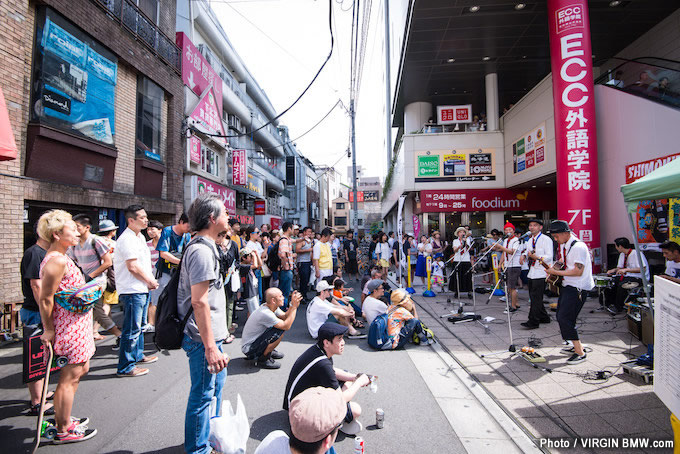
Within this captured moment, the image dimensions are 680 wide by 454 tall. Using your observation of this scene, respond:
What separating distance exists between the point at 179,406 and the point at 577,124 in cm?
1033

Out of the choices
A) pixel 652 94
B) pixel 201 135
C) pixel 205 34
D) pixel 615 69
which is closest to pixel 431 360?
pixel 652 94

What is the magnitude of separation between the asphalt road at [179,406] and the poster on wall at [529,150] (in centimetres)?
1042

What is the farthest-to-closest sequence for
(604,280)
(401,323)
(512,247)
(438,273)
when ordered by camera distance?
1. (438,273)
2. (512,247)
3. (604,280)
4. (401,323)

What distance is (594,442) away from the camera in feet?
8.95

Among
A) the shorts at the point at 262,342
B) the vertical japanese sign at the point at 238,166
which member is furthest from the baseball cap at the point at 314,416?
the vertical japanese sign at the point at 238,166

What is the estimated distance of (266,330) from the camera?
4473 millimetres

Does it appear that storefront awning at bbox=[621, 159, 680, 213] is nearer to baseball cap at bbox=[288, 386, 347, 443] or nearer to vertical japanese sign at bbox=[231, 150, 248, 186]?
baseball cap at bbox=[288, 386, 347, 443]

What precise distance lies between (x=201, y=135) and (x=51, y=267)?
13.9 m

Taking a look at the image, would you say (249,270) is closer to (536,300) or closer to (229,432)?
(229,432)

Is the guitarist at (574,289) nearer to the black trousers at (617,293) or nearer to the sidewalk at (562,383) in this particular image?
the sidewalk at (562,383)

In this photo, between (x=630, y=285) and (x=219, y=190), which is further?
(x=219, y=190)

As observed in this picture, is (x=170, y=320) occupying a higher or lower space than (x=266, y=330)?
higher

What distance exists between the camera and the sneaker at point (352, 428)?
114 inches

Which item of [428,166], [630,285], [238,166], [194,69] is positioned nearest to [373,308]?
[630,285]
